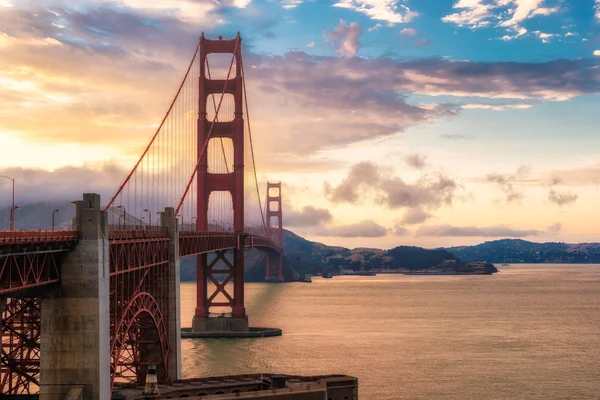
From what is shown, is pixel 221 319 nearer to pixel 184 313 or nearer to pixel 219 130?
pixel 219 130

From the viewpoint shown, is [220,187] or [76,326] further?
[220,187]

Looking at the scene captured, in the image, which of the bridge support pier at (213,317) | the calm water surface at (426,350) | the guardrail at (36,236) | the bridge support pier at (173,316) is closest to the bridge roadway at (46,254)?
the guardrail at (36,236)

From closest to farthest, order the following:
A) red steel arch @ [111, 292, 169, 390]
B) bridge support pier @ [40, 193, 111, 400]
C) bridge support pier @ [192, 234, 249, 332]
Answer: bridge support pier @ [40, 193, 111, 400]
red steel arch @ [111, 292, 169, 390]
bridge support pier @ [192, 234, 249, 332]

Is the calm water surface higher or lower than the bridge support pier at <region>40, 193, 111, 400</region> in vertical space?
lower

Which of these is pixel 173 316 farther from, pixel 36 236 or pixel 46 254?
pixel 36 236

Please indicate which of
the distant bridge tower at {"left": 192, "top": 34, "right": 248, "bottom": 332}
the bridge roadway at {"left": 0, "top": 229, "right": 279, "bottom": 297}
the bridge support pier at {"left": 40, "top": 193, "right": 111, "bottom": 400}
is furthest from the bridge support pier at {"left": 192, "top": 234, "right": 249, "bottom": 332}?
the bridge support pier at {"left": 40, "top": 193, "right": 111, "bottom": 400}

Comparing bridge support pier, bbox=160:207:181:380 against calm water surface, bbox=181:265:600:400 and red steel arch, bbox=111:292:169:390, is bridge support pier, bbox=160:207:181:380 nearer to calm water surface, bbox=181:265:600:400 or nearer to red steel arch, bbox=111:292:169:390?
red steel arch, bbox=111:292:169:390

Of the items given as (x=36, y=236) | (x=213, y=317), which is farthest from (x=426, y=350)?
(x=36, y=236)
